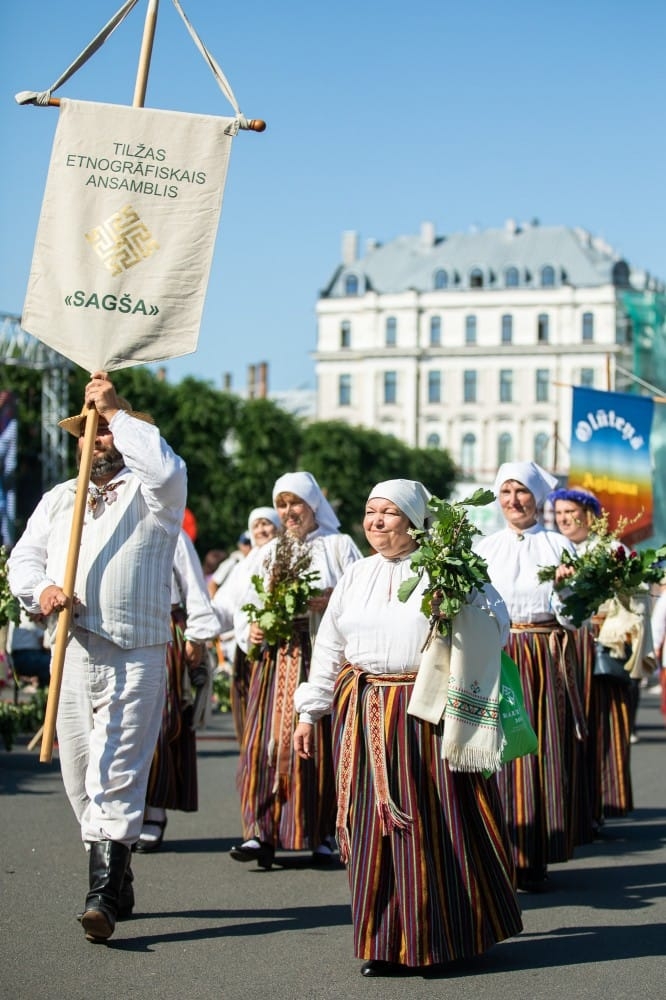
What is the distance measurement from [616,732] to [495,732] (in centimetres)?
430

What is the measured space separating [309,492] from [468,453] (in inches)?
3941

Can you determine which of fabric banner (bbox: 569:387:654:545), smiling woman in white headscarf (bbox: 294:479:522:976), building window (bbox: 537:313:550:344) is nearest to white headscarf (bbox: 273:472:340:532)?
smiling woman in white headscarf (bbox: 294:479:522:976)

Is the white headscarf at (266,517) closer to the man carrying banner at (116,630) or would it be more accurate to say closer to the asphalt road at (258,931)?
the asphalt road at (258,931)

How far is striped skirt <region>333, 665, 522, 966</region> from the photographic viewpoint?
19.7ft

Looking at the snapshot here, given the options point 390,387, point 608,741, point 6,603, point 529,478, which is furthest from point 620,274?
point 529,478

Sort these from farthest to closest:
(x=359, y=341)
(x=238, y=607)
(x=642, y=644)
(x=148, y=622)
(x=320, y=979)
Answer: (x=359, y=341) → (x=642, y=644) → (x=238, y=607) → (x=148, y=622) → (x=320, y=979)

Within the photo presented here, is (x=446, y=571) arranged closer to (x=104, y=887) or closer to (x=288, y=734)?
(x=104, y=887)

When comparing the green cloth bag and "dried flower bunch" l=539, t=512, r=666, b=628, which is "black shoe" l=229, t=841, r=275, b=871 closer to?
"dried flower bunch" l=539, t=512, r=666, b=628

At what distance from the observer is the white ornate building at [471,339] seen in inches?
4117

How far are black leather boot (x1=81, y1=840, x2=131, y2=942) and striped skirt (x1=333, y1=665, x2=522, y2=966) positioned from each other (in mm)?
904

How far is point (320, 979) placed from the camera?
593 cm

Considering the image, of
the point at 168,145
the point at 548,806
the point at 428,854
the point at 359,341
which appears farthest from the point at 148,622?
the point at 359,341

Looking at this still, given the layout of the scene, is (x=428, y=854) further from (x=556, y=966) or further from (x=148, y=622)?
(x=148, y=622)

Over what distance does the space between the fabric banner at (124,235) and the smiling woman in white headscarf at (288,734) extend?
190 centimetres
